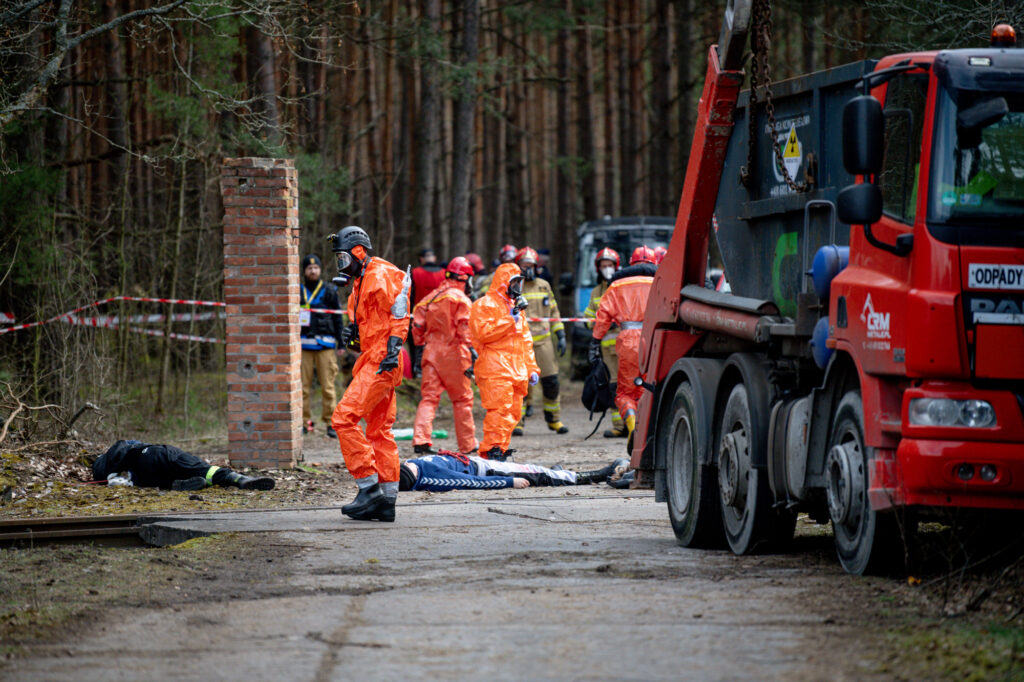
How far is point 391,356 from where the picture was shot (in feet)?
31.4

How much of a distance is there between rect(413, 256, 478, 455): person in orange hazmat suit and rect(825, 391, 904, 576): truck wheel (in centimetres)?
756

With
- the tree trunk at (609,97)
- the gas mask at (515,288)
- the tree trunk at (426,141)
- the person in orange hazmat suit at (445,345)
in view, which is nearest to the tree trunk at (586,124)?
the tree trunk at (609,97)

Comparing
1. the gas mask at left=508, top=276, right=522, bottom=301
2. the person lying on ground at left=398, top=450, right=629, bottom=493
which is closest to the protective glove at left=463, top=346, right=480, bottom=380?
the gas mask at left=508, top=276, right=522, bottom=301

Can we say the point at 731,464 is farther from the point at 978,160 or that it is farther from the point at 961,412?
the point at 978,160

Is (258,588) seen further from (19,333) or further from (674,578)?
(19,333)

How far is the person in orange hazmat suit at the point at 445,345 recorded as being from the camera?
14.5 metres

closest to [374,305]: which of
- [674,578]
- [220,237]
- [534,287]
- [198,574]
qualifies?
[198,574]

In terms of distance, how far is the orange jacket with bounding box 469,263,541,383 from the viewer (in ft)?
45.4

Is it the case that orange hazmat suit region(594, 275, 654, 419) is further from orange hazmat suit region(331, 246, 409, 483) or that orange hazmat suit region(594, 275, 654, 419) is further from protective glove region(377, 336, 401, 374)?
protective glove region(377, 336, 401, 374)

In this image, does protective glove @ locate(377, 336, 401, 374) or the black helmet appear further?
the black helmet

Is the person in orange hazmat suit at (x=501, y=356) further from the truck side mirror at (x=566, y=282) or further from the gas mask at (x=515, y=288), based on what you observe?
the truck side mirror at (x=566, y=282)

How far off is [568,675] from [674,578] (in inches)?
89.3

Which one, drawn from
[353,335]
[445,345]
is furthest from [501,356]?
[353,335]

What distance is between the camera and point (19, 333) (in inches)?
606
